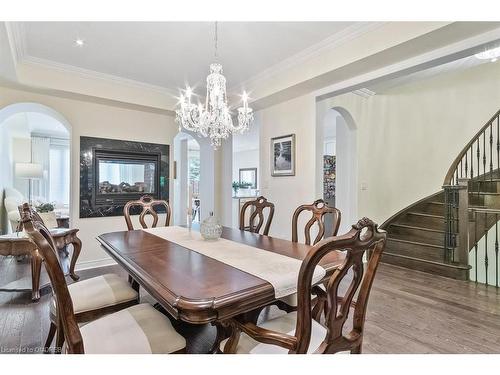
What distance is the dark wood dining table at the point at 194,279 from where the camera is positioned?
3.55 feet

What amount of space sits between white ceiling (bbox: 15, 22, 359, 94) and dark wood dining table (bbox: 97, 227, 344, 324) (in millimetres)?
1948

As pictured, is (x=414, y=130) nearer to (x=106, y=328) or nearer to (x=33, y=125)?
(x=106, y=328)

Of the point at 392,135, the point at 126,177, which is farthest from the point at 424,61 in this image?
the point at 126,177

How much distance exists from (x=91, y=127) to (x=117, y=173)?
28.6 inches

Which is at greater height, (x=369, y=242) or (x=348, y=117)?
(x=348, y=117)

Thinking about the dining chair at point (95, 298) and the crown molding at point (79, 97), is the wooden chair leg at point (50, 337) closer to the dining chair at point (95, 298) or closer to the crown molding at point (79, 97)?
the dining chair at point (95, 298)

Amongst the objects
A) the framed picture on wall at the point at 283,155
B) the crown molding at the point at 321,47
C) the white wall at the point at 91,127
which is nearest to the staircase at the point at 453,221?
the framed picture on wall at the point at 283,155

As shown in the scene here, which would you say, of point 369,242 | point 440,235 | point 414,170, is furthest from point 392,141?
point 369,242

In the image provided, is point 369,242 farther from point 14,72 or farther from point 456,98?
point 456,98

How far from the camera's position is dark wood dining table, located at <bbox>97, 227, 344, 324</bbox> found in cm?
108

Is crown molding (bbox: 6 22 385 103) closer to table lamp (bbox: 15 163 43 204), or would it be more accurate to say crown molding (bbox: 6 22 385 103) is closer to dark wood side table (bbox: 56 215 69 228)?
dark wood side table (bbox: 56 215 69 228)

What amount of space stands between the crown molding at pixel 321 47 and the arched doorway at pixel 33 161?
4452 millimetres
